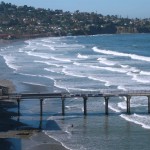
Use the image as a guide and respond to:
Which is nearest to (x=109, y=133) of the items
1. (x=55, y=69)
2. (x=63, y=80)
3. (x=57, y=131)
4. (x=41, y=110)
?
(x=57, y=131)

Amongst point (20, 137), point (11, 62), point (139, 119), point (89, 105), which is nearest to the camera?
point (20, 137)

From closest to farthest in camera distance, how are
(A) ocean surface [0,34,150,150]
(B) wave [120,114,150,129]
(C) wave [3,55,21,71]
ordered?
(A) ocean surface [0,34,150,150], (B) wave [120,114,150,129], (C) wave [3,55,21,71]

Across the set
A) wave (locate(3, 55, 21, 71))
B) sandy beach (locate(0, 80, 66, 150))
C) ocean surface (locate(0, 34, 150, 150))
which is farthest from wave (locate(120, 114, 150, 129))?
wave (locate(3, 55, 21, 71))

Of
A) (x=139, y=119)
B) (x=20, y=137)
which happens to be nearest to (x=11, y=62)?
(x=139, y=119)

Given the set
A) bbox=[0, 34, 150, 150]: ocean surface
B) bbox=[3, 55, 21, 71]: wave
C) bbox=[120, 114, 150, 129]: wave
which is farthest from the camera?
bbox=[3, 55, 21, 71]: wave

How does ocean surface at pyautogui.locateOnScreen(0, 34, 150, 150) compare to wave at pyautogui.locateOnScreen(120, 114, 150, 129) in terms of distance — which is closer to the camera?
ocean surface at pyautogui.locateOnScreen(0, 34, 150, 150)

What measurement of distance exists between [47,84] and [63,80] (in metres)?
2.76

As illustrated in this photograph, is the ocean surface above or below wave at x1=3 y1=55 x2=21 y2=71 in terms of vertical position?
above

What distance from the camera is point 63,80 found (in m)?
60.8

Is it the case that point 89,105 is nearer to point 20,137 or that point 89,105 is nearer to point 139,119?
point 139,119

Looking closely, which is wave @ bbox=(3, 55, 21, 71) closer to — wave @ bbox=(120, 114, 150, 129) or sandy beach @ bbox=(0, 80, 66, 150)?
wave @ bbox=(120, 114, 150, 129)

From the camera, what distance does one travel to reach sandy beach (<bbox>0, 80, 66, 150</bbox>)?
1348 inches

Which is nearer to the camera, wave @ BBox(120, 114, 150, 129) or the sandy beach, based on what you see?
the sandy beach

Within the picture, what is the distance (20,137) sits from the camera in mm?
36125
